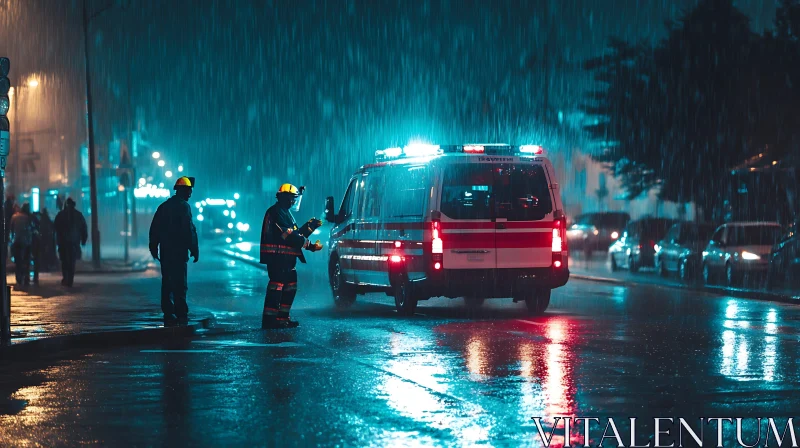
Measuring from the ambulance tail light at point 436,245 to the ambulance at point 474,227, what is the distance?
0.5 inches

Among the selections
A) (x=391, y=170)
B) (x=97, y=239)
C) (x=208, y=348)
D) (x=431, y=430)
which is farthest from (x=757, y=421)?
(x=97, y=239)

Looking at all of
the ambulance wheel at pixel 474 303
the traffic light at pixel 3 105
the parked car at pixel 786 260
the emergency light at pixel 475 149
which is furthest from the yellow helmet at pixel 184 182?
the parked car at pixel 786 260

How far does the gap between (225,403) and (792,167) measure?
2705cm

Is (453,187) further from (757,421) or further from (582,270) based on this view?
(582,270)

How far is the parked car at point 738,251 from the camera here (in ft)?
85.5

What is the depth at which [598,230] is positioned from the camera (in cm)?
4650

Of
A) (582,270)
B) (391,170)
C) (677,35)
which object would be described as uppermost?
(677,35)

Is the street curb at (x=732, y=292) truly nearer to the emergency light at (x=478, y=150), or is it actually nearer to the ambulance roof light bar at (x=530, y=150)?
the ambulance roof light bar at (x=530, y=150)

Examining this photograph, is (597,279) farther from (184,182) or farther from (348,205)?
(184,182)

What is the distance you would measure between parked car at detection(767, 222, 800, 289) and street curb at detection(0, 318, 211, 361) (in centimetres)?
1349

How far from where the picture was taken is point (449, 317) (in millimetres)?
17625

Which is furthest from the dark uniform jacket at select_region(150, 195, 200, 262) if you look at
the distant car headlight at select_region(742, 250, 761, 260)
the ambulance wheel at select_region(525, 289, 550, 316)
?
the distant car headlight at select_region(742, 250, 761, 260)

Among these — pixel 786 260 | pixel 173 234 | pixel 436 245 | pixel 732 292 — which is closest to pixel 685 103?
pixel 786 260

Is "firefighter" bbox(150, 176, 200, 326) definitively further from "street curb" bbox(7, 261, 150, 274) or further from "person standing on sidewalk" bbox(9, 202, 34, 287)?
"street curb" bbox(7, 261, 150, 274)
